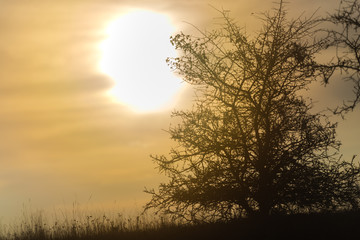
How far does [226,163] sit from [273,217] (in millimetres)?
2213

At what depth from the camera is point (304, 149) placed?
15.8 m

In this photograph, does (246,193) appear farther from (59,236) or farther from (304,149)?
(59,236)

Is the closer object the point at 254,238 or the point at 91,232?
the point at 254,238

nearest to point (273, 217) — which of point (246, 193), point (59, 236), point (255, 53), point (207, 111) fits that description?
point (246, 193)

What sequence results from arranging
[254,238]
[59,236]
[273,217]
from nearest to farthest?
1. [254,238]
2. [273,217]
3. [59,236]

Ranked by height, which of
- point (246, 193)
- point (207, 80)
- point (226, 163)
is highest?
point (207, 80)

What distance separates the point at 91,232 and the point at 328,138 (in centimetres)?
836

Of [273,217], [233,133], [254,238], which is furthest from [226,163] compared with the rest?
[254,238]

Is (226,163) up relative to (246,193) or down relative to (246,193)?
up

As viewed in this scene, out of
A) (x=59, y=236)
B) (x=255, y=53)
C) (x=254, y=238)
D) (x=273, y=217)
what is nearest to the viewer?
(x=254, y=238)

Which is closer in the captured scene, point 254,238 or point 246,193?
point 254,238

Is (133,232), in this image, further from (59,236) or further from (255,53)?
(255,53)

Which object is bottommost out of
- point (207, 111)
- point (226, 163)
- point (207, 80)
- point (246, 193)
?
point (246, 193)

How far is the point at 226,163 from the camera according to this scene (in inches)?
625
